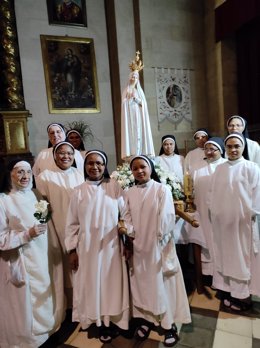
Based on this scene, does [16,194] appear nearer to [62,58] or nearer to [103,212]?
[103,212]

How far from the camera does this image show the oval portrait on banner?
29.2ft

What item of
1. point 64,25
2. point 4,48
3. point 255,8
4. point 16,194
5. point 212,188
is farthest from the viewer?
point 64,25

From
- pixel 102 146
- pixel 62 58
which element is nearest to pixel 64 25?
pixel 62 58

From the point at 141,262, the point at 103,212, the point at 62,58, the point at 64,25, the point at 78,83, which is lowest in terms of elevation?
the point at 141,262

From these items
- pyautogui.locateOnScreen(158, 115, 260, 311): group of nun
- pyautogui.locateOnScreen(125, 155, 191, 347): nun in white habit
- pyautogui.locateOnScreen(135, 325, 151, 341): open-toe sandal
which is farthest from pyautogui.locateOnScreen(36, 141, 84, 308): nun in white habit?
pyautogui.locateOnScreen(158, 115, 260, 311): group of nun

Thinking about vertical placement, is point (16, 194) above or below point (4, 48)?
below

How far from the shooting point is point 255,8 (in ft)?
22.0

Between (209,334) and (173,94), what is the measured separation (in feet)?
25.4

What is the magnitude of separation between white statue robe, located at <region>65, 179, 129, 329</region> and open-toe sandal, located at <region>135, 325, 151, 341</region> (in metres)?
0.20

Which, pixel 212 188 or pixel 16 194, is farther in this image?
pixel 212 188

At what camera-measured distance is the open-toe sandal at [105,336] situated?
258cm

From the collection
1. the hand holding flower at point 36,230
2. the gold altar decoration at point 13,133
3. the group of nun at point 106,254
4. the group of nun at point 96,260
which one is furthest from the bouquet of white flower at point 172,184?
the gold altar decoration at point 13,133

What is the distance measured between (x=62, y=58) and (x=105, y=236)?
7742 mm

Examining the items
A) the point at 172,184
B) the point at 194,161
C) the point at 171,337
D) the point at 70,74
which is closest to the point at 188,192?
the point at 172,184
